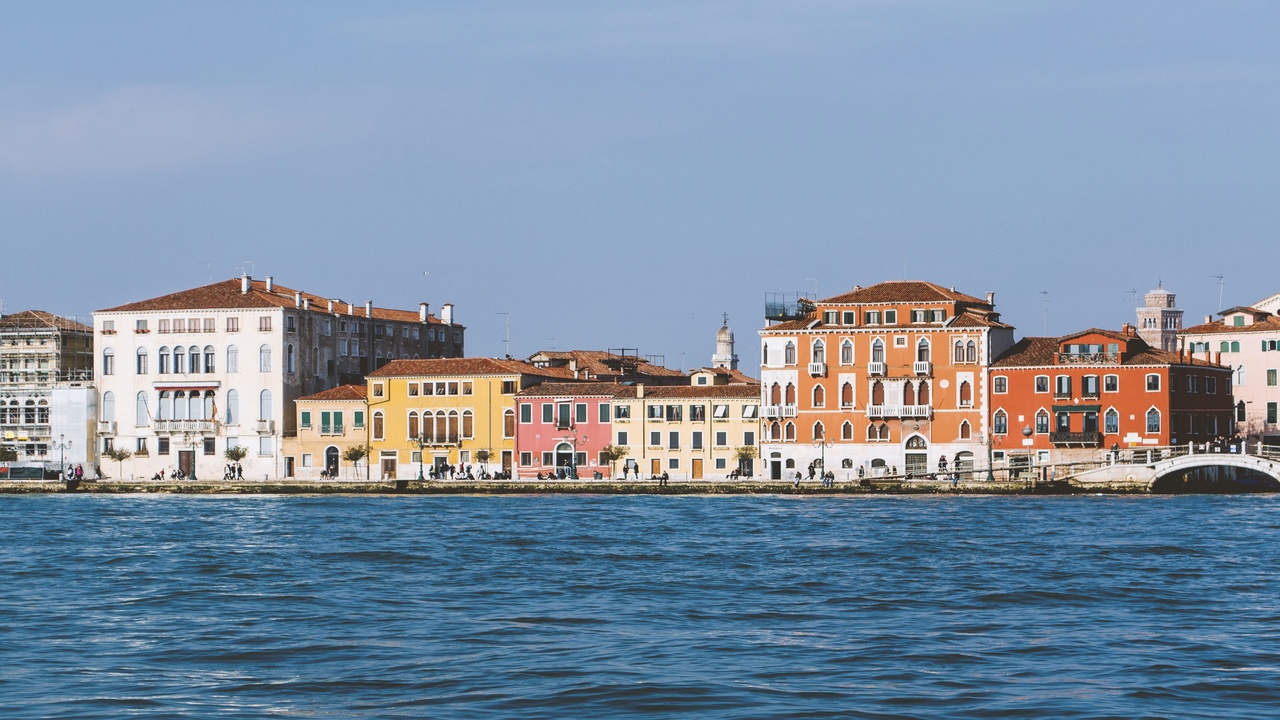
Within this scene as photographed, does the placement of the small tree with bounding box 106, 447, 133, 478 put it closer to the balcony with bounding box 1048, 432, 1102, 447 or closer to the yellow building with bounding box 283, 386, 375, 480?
the yellow building with bounding box 283, 386, 375, 480

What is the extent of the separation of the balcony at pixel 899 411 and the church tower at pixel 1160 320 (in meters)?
28.0

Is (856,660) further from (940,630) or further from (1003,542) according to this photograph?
(1003,542)

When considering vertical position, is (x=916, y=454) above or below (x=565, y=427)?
below

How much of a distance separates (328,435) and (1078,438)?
103ft

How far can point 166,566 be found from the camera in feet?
122

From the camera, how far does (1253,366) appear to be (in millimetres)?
81812

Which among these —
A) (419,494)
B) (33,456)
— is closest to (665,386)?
(419,494)

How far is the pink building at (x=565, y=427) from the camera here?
260 feet

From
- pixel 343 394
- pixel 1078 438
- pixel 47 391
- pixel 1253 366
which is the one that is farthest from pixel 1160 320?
pixel 47 391

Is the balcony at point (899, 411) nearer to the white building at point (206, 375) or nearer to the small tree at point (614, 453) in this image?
the small tree at point (614, 453)

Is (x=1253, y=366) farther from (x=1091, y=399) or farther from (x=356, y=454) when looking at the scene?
(x=356, y=454)

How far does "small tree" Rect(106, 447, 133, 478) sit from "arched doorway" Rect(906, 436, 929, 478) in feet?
112

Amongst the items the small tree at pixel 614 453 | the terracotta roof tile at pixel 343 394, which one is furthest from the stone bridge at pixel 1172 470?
the terracotta roof tile at pixel 343 394

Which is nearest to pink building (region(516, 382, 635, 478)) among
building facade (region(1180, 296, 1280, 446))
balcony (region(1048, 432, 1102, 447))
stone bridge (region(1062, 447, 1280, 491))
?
balcony (region(1048, 432, 1102, 447))
